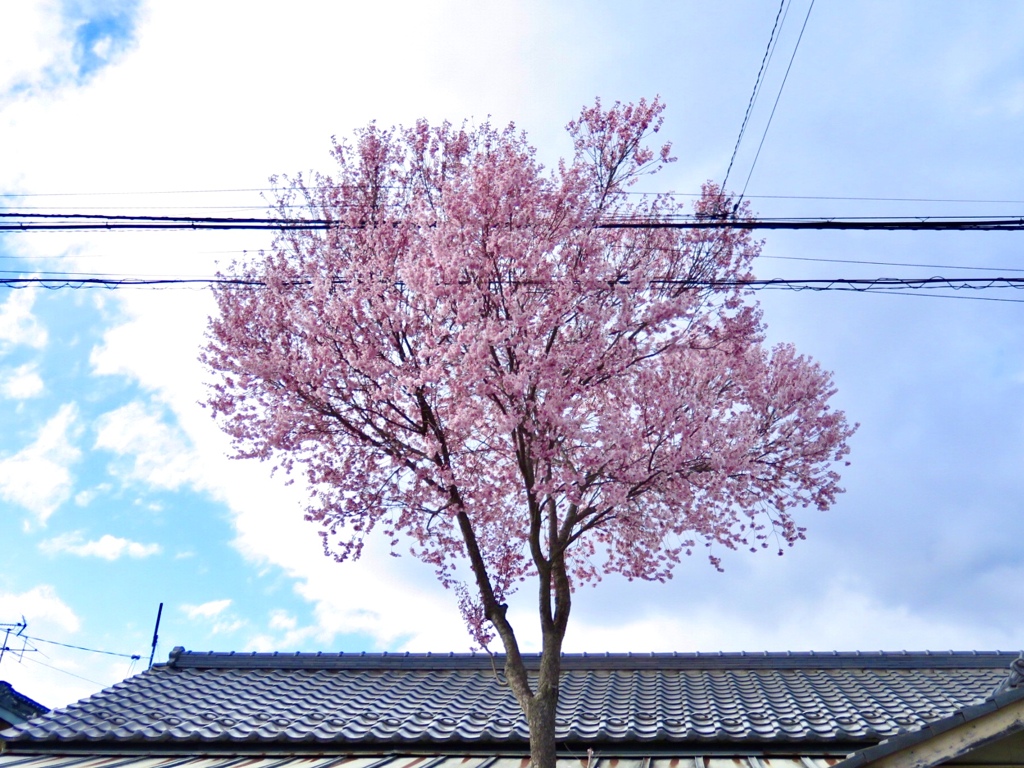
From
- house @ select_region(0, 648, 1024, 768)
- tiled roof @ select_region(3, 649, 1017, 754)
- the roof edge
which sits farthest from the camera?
the roof edge

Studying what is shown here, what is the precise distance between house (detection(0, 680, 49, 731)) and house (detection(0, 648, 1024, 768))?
83 centimetres

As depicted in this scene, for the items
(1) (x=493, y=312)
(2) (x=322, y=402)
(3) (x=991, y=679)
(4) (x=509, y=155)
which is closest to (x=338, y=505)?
(2) (x=322, y=402)

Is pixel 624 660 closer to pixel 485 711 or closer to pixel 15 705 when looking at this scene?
pixel 485 711

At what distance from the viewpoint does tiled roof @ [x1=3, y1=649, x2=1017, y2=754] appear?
9.23 m

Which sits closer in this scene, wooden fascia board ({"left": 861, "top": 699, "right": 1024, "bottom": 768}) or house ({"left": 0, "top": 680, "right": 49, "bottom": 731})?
wooden fascia board ({"left": 861, "top": 699, "right": 1024, "bottom": 768})

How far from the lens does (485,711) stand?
409 inches

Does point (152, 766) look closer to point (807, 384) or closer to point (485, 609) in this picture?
point (485, 609)

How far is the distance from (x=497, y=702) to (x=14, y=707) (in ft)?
23.9

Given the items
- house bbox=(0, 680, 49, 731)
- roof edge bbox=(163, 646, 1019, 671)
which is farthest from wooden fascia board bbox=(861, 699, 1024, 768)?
house bbox=(0, 680, 49, 731)

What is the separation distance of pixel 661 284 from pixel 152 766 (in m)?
7.89

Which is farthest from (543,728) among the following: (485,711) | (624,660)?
(624,660)

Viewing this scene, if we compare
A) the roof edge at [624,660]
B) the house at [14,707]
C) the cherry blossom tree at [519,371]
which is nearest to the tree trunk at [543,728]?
the cherry blossom tree at [519,371]

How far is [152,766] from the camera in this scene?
959 cm

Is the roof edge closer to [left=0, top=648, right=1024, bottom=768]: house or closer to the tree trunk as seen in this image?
[left=0, top=648, right=1024, bottom=768]: house
